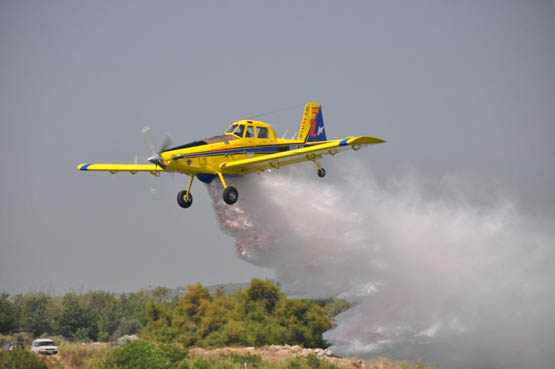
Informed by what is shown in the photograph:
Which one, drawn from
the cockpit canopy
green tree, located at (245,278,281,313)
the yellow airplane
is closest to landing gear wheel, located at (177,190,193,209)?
the yellow airplane

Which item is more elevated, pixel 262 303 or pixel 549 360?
pixel 262 303

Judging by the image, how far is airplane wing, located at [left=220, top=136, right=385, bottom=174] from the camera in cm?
2800

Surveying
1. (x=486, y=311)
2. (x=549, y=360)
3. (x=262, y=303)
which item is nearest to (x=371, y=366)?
(x=486, y=311)

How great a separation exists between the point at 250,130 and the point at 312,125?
6.10 m

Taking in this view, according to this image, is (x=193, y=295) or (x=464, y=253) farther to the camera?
(x=193, y=295)

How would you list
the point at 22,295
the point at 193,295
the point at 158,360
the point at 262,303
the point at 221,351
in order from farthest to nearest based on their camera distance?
the point at 22,295 < the point at 193,295 < the point at 262,303 < the point at 221,351 < the point at 158,360

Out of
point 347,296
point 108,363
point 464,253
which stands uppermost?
point 464,253

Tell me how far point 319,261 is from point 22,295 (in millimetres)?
69184

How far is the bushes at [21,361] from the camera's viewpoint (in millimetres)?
41125

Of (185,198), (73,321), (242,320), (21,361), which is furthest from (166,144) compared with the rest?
(73,321)

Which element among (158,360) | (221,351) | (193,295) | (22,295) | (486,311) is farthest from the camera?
(22,295)

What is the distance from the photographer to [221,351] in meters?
51.5

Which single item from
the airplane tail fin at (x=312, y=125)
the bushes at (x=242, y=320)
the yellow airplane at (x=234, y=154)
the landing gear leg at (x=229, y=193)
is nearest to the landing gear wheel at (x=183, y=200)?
the yellow airplane at (x=234, y=154)

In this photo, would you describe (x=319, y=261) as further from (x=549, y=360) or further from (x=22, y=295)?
(x=22, y=295)
